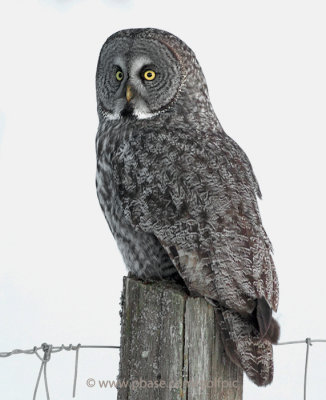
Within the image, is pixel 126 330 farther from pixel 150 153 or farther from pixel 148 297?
pixel 150 153

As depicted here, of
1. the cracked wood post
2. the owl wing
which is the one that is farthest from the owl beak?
the cracked wood post

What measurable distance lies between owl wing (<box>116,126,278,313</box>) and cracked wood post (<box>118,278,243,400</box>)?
0.23m

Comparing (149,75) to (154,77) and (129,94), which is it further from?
(129,94)

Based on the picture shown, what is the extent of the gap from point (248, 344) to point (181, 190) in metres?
0.68

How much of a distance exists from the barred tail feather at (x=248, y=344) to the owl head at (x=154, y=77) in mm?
1163

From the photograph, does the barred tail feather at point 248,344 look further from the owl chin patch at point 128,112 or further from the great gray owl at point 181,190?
the owl chin patch at point 128,112

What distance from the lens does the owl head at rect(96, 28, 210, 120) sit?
128 inches

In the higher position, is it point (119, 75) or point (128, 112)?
point (119, 75)

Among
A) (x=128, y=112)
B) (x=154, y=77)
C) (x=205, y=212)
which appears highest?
(x=154, y=77)

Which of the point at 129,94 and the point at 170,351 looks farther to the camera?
the point at 129,94

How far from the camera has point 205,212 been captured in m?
2.67

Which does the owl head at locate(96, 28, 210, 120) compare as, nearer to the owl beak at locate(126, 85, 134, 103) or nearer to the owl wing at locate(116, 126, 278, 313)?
the owl beak at locate(126, 85, 134, 103)

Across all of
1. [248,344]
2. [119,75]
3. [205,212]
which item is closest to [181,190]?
[205,212]

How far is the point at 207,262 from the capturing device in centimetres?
255
